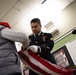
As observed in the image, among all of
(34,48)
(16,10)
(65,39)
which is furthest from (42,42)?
(16,10)

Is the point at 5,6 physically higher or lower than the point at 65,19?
higher

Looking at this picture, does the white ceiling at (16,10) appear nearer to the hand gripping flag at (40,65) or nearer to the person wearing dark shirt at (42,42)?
the person wearing dark shirt at (42,42)

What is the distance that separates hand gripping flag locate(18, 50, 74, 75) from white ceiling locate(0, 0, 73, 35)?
2.31 m

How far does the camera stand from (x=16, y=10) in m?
4.30

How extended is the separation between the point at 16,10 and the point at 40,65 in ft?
8.98

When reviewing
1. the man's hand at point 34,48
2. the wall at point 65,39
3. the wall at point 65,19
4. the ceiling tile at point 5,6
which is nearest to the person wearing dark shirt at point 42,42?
the man's hand at point 34,48

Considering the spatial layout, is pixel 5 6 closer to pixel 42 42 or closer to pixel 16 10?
pixel 16 10

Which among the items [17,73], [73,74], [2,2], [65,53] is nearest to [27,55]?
[17,73]

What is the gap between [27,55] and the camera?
1.87 metres

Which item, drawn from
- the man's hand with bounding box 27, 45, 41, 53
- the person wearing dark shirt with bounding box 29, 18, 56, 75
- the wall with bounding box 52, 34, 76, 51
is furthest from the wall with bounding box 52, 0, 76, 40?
the man's hand with bounding box 27, 45, 41, 53

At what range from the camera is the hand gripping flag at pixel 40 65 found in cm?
181

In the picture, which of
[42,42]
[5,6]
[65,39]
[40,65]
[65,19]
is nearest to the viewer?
[40,65]

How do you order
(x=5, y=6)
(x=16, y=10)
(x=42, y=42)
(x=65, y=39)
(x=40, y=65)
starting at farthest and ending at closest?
(x=16, y=10)
(x=5, y=6)
(x=65, y=39)
(x=42, y=42)
(x=40, y=65)

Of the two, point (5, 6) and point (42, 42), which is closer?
point (42, 42)
